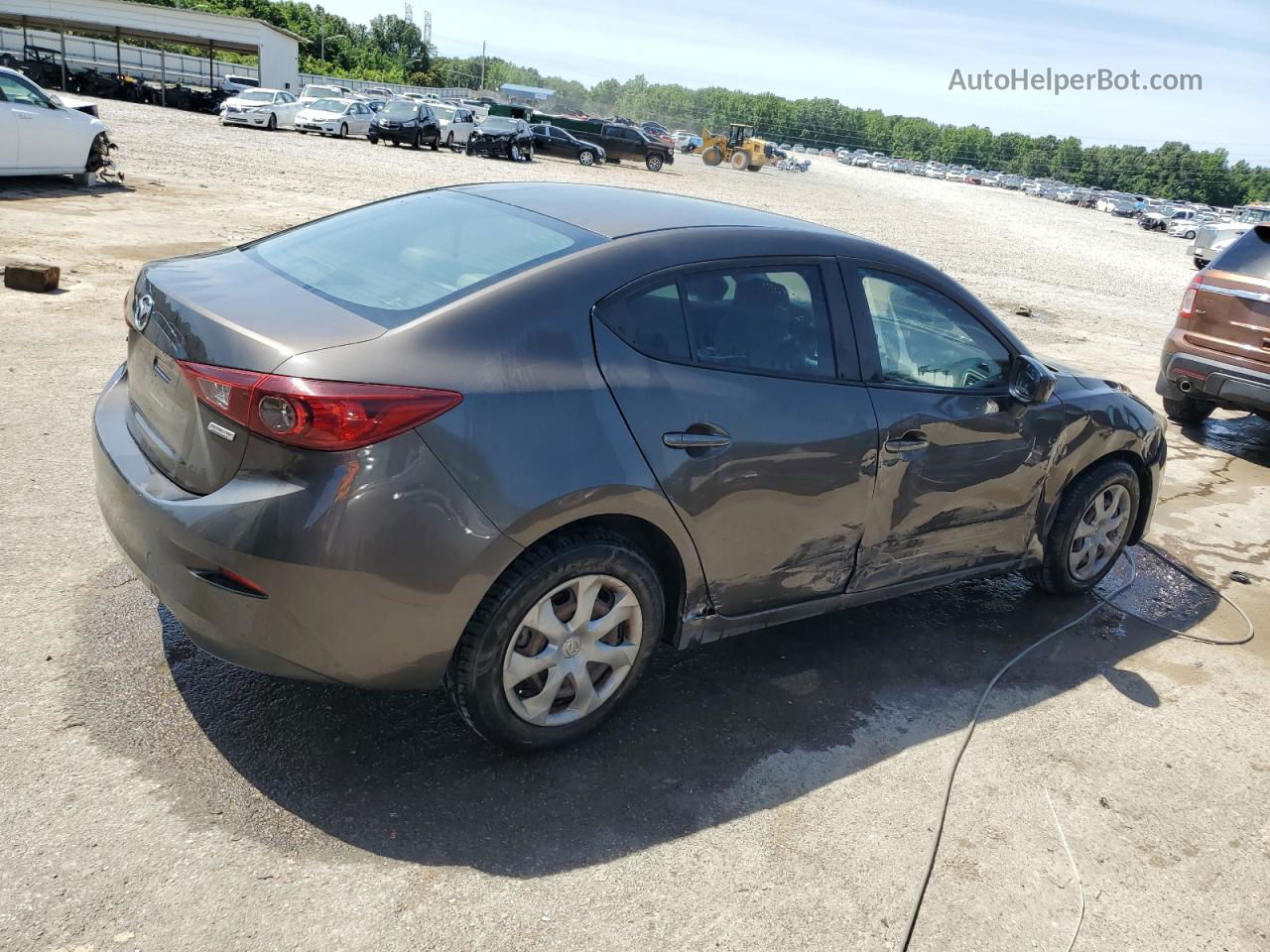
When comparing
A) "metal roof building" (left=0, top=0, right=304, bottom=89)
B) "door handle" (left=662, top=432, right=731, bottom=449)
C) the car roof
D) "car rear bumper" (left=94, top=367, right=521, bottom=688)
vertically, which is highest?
the car roof

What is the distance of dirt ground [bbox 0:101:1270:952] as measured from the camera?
8.56ft

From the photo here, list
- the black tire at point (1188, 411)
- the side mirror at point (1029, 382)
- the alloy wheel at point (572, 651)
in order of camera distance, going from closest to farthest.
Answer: the alloy wheel at point (572, 651), the side mirror at point (1029, 382), the black tire at point (1188, 411)

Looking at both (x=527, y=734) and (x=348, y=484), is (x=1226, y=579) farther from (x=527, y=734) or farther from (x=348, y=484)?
(x=348, y=484)

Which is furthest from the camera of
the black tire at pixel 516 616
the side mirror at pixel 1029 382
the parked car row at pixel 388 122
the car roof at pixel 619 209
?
the parked car row at pixel 388 122

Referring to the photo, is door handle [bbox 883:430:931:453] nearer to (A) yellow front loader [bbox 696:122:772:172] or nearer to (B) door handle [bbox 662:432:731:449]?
(B) door handle [bbox 662:432:731:449]

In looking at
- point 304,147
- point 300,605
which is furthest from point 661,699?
point 304,147

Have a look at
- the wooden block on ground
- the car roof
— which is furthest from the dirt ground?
the wooden block on ground

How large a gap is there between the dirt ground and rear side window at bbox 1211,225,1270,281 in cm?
412

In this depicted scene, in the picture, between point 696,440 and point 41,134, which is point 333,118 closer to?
point 41,134

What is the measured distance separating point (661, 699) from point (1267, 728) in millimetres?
2520

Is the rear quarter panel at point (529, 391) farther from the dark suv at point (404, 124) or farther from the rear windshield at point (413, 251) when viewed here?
the dark suv at point (404, 124)

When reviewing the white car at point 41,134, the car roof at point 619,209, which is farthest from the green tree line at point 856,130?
the car roof at point 619,209

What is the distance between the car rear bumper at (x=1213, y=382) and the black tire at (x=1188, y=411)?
0.89 metres

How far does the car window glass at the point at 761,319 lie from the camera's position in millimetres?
3367
